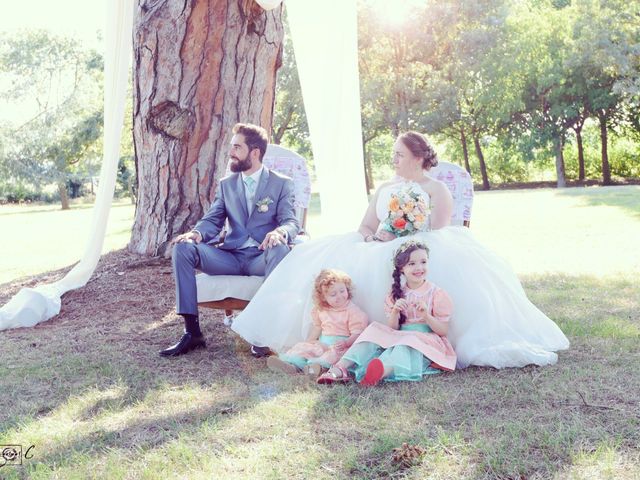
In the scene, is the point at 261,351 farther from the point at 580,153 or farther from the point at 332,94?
the point at 580,153

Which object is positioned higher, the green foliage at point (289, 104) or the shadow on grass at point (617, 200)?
the green foliage at point (289, 104)

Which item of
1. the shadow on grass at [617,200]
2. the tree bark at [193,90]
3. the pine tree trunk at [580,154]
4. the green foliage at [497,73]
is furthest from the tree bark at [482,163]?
the tree bark at [193,90]

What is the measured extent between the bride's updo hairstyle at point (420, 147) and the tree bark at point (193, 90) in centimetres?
209

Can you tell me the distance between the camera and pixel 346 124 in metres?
5.54

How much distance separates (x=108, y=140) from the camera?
5.34 m

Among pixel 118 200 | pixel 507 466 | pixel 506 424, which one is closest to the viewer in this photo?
pixel 507 466

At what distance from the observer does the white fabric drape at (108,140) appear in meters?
5.18

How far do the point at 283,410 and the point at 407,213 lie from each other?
1.50m

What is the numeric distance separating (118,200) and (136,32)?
28.9 metres

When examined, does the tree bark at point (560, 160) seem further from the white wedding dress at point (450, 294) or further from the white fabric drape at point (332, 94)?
the white wedding dress at point (450, 294)

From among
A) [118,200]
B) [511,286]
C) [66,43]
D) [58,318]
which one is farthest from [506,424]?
[118,200]

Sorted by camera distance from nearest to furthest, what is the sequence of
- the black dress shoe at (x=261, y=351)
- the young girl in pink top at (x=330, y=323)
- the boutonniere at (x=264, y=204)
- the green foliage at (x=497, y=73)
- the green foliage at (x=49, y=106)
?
1. the young girl in pink top at (x=330, y=323)
2. the black dress shoe at (x=261, y=351)
3. the boutonniere at (x=264, y=204)
4. the green foliage at (x=497, y=73)
5. the green foliage at (x=49, y=106)

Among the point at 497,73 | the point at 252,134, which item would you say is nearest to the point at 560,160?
the point at 497,73

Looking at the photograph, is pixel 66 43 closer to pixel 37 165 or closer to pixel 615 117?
pixel 37 165
